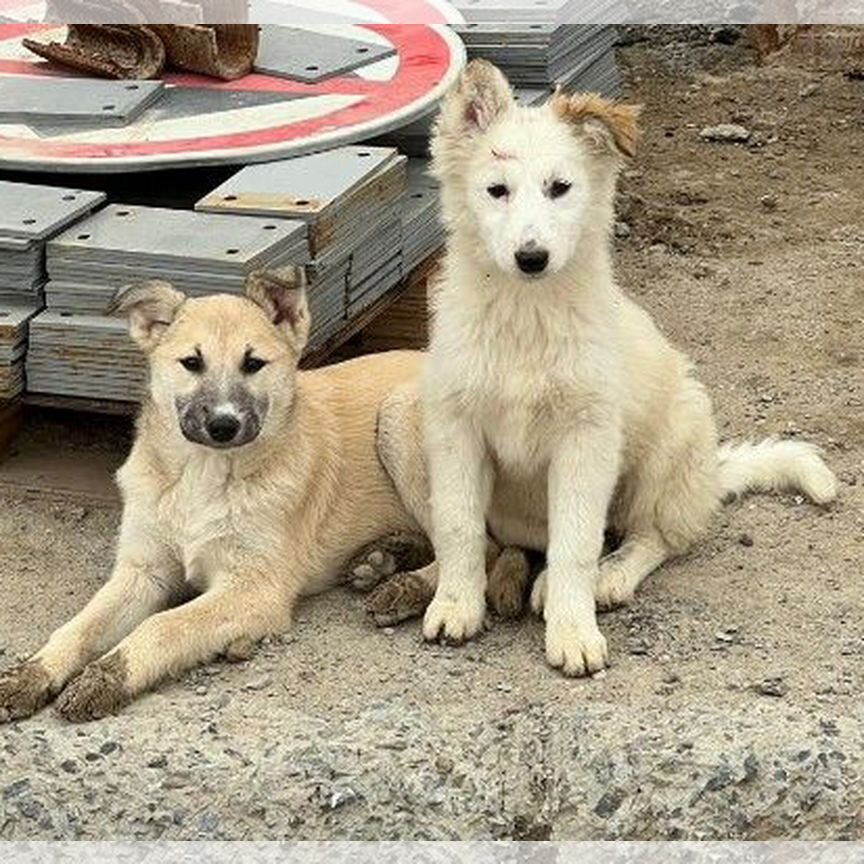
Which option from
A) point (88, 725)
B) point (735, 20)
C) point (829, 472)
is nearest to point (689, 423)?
point (829, 472)

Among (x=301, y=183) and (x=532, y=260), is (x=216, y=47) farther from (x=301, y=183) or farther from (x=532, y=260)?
(x=532, y=260)

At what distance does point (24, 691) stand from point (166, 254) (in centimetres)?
137

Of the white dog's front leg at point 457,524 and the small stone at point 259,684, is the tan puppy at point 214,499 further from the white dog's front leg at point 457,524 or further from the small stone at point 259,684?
the white dog's front leg at point 457,524

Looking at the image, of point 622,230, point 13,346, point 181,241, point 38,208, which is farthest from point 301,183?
point 622,230

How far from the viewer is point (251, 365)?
5.37 metres

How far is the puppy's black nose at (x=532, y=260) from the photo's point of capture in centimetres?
500

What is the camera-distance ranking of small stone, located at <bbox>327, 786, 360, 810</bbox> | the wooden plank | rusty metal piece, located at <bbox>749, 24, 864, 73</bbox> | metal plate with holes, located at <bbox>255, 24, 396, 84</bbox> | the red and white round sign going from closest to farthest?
small stone, located at <bbox>327, 786, 360, 810</bbox> < the red and white round sign < the wooden plank < metal plate with holes, located at <bbox>255, 24, 396, 84</bbox> < rusty metal piece, located at <bbox>749, 24, 864, 73</bbox>

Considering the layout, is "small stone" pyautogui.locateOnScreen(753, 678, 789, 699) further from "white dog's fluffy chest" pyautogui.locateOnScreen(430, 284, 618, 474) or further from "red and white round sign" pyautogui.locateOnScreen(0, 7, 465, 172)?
"red and white round sign" pyautogui.locateOnScreen(0, 7, 465, 172)

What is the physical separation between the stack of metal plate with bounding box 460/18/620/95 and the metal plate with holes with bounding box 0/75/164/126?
50.8 inches

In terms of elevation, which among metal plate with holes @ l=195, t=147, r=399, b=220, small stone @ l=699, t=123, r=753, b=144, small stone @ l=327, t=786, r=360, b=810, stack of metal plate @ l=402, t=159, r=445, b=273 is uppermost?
metal plate with holes @ l=195, t=147, r=399, b=220

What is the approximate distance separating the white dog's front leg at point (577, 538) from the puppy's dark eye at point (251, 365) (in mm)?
799

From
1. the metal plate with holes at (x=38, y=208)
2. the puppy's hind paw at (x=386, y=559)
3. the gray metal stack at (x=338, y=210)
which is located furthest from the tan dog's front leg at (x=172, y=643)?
the metal plate with holes at (x=38, y=208)

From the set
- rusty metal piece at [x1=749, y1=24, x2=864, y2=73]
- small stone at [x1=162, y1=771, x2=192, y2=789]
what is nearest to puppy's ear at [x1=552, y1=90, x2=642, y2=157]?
small stone at [x1=162, y1=771, x2=192, y2=789]

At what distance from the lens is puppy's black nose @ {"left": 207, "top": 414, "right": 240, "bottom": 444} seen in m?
5.21
